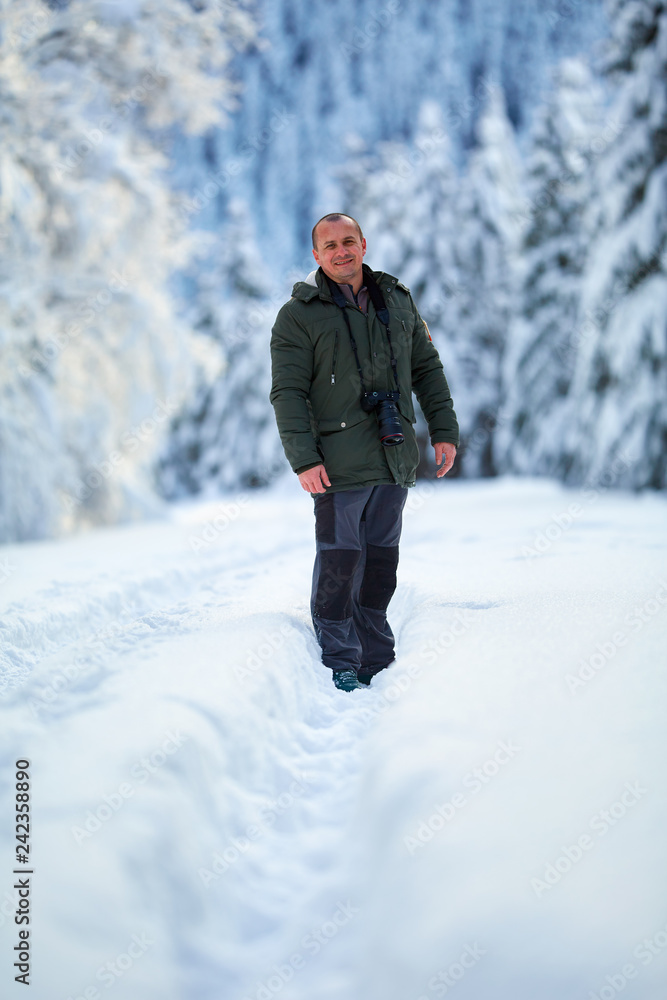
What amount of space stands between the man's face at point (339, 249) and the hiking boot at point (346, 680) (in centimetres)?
175

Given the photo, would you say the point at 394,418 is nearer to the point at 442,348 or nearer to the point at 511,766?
the point at 511,766

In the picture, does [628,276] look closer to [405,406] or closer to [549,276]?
[549,276]

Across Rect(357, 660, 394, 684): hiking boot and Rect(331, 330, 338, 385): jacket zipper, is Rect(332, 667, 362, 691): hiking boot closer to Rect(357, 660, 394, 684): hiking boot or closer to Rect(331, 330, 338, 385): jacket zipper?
Rect(357, 660, 394, 684): hiking boot

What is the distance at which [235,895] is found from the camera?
1.76 meters

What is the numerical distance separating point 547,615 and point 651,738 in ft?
3.16

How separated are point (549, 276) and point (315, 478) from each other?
16865 mm

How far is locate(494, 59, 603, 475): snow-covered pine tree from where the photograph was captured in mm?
17453

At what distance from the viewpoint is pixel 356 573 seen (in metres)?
3.31

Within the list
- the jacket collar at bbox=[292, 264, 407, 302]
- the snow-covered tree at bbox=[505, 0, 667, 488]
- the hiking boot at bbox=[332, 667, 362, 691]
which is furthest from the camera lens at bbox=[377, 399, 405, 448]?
the snow-covered tree at bbox=[505, 0, 667, 488]

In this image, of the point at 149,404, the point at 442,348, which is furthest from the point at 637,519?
the point at 442,348

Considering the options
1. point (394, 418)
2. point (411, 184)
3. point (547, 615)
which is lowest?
point (547, 615)

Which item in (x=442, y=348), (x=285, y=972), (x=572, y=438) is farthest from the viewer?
(x=442, y=348)

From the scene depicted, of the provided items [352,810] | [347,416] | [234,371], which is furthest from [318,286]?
[234,371]

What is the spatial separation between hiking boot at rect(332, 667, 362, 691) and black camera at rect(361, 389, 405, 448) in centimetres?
103
